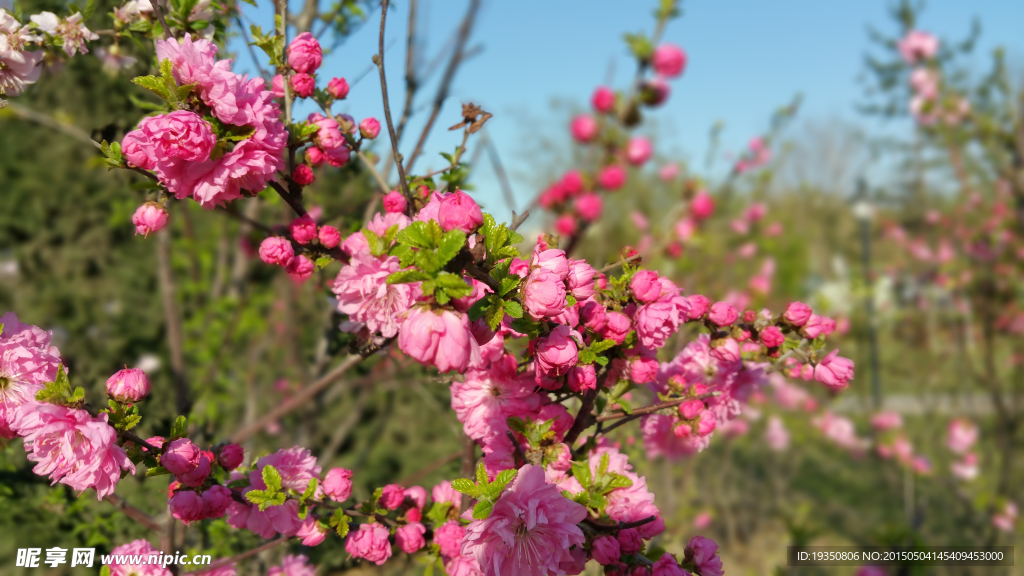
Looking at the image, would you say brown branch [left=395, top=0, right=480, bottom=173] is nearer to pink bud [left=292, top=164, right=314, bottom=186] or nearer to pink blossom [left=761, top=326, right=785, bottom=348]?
pink bud [left=292, top=164, right=314, bottom=186]

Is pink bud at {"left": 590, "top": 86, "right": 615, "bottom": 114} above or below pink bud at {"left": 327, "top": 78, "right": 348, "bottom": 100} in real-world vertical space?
above

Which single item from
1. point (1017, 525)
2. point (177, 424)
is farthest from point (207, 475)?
point (1017, 525)

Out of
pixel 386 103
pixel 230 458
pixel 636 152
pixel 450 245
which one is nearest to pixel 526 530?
pixel 450 245

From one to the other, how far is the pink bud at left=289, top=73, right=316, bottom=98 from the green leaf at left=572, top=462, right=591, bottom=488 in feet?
2.76

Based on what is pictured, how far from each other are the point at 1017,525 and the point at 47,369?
5.18m

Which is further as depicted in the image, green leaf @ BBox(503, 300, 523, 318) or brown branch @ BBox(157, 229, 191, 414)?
brown branch @ BBox(157, 229, 191, 414)

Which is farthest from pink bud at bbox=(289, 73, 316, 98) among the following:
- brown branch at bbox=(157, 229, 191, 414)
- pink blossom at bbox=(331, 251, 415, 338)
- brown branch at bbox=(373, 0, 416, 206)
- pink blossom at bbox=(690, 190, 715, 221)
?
pink blossom at bbox=(690, 190, 715, 221)

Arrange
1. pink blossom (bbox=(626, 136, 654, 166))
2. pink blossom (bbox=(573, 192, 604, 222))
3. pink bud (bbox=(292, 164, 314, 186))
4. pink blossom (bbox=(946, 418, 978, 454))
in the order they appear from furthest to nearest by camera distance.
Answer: pink blossom (bbox=(946, 418, 978, 454))
pink blossom (bbox=(626, 136, 654, 166))
pink blossom (bbox=(573, 192, 604, 222))
pink bud (bbox=(292, 164, 314, 186))

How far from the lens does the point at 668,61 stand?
107 inches

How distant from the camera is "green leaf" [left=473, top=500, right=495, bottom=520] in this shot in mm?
796

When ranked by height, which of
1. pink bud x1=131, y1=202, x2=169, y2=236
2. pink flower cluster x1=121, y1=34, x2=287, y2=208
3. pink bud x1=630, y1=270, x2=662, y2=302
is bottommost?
pink bud x1=630, y1=270, x2=662, y2=302

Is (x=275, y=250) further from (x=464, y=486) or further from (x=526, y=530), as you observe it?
(x=526, y=530)

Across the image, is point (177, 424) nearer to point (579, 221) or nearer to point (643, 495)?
point (643, 495)

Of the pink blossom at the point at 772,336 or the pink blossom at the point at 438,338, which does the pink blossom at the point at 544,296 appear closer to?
the pink blossom at the point at 438,338
